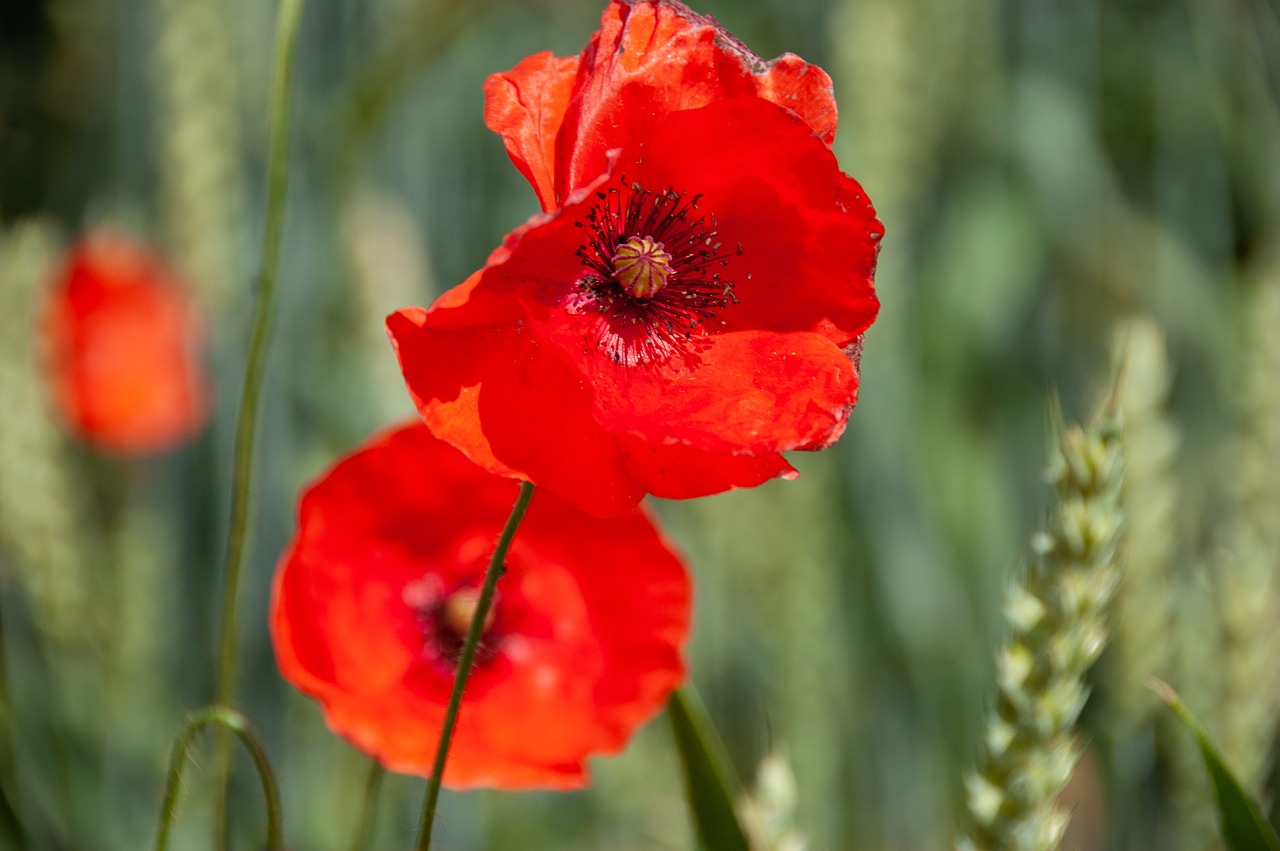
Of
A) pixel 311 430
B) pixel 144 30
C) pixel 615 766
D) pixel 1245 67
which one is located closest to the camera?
pixel 615 766

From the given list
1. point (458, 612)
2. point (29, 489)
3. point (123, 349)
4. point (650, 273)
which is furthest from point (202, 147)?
point (123, 349)

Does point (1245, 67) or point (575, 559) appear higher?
point (1245, 67)

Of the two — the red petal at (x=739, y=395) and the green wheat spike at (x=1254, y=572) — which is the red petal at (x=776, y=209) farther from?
the green wheat spike at (x=1254, y=572)

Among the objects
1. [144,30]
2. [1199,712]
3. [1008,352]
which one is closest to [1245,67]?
[1008,352]

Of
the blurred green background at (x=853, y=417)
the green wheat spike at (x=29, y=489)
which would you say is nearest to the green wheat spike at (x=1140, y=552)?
the blurred green background at (x=853, y=417)

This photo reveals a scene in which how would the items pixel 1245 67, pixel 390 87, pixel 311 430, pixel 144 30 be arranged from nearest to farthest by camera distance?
pixel 390 87, pixel 311 430, pixel 144 30, pixel 1245 67

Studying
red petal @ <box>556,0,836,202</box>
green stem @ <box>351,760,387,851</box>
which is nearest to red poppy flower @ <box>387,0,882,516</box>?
red petal @ <box>556,0,836,202</box>

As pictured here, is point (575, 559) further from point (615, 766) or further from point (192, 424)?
point (192, 424)

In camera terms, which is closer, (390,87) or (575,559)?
(575,559)
